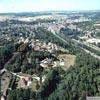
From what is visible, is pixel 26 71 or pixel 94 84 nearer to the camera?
pixel 94 84

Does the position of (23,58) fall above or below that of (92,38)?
above

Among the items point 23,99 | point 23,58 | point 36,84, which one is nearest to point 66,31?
point 23,58

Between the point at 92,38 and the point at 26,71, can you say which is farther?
the point at 92,38

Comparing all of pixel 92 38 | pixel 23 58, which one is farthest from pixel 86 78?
pixel 92 38

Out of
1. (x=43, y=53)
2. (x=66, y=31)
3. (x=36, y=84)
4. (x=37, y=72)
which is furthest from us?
(x=66, y=31)

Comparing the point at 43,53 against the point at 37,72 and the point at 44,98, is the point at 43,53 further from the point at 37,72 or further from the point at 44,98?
the point at 44,98

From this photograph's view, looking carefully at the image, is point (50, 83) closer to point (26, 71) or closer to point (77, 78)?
point (77, 78)

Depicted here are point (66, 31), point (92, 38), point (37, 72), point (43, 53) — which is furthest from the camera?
point (66, 31)

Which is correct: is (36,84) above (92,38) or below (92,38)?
above

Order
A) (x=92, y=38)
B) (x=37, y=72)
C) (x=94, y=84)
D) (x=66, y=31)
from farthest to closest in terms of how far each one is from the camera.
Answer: (x=66, y=31) → (x=92, y=38) → (x=37, y=72) → (x=94, y=84)
